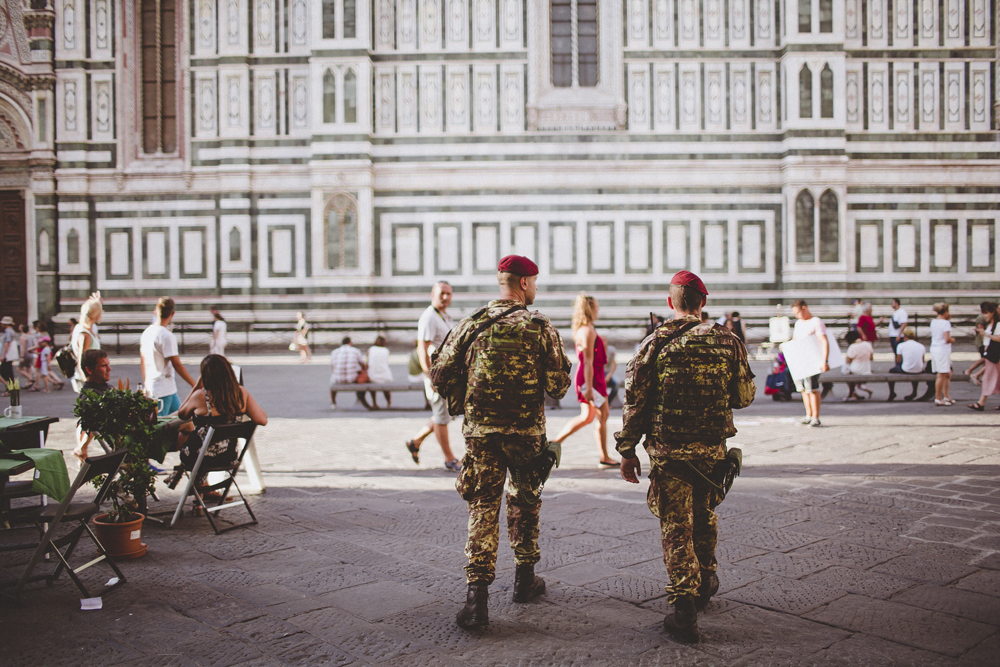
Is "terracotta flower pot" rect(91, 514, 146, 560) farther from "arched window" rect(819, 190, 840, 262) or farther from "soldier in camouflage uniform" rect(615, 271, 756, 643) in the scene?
"arched window" rect(819, 190, 840, 262)

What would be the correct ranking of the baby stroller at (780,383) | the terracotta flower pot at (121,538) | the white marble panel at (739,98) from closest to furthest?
the terracotta flower pot at (121,538) → the baby stroller at (780,383) → the white marble panel at (739,98)

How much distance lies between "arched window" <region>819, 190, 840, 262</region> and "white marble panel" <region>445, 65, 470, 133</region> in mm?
9403

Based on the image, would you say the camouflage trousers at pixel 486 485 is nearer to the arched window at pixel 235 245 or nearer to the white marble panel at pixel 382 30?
the arched window at pixel 235 245

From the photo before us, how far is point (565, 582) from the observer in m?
4.14

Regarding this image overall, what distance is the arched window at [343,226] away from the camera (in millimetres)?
20938

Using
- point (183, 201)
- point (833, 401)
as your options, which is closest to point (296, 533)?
point (833, 401)

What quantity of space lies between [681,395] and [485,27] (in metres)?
19.6

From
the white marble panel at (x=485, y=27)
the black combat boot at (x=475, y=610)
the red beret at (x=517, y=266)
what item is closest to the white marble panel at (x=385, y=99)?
the white marble panel at (x=485, y=27)

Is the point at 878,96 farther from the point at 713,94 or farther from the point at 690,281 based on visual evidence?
the point at 690,281

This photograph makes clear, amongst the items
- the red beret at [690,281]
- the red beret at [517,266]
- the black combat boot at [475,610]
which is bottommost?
the black combat boot at [475,610]

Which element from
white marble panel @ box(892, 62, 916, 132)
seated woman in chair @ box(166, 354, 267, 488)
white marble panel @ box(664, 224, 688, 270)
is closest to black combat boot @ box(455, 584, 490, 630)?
seated woman in chair @ box(166, 354, 267, 488)

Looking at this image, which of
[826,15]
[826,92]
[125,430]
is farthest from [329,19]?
[125,430]

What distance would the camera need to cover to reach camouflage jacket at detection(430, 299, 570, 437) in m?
3.63

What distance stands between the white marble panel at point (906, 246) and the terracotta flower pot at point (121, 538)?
2093cm
